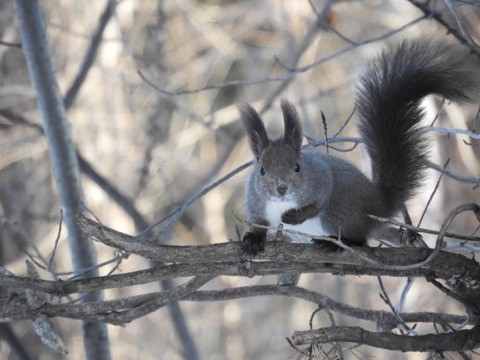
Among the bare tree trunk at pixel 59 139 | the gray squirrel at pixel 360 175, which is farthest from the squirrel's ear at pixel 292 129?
the bare tree trunk at pixel 59 139

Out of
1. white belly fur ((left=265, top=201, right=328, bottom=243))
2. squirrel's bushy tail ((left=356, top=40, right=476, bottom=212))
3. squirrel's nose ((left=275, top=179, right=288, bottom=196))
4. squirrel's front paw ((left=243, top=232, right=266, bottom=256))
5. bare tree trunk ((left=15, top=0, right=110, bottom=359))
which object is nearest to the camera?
squirrel's front paw ((left=243, top=232, right=266, bottom=256))

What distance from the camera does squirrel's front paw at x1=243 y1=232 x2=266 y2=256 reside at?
2264 millimetres

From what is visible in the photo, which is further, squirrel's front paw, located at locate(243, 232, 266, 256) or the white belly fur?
the white belly fur

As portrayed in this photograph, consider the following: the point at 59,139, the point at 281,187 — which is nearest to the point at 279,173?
the point at 281,187

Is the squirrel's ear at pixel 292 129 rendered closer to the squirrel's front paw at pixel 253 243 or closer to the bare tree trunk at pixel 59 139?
the squirrel's front paw at pixel 253 243

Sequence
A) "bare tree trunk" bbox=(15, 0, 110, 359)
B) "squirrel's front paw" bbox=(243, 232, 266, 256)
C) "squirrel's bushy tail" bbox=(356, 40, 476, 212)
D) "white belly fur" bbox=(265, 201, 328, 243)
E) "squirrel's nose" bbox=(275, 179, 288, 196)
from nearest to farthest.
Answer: "squirrel's front paw" bbox=(243, 232, 266, 256) < "squirrel's bushy tail" bbox=(356, 40, 476, 212) < "squirrel's nose" bbox=(275, 179, 288, 196) < "white belly fur" bbox=(265, 201, 328, 243) < "bare tree trunk" bbox=(15, 0, 110, 359)

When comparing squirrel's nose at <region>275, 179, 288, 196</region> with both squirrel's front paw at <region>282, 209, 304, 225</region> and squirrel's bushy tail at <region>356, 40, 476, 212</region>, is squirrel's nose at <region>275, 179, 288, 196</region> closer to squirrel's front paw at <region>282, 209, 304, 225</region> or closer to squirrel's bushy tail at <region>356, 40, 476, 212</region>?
squirrel's front paw at <region>282, 209, 304, 225</region>

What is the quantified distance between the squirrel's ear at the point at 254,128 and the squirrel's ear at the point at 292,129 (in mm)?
92

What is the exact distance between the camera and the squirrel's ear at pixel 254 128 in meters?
2.66

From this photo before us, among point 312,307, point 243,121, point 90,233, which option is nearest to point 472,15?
point 312,307

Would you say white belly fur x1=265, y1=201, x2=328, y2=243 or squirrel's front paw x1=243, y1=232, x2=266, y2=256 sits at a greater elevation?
white belly fur x1=265, y1=201, x2=328, y2=243

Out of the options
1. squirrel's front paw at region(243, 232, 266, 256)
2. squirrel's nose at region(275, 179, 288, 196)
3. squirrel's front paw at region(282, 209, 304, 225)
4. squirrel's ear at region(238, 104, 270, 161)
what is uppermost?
squirrel's ear at region(238, 104, 270, 161)

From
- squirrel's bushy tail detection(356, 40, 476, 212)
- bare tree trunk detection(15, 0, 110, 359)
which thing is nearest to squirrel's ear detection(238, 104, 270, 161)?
squirrel's bushy tail detection(356, 40, 476, 212)

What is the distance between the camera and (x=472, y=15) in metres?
6.38
